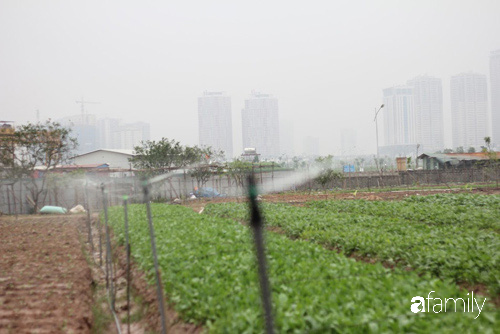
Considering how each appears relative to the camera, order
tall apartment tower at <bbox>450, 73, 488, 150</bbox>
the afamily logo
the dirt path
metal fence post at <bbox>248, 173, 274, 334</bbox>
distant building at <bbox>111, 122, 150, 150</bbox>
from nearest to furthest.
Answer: metal fence post at <bbox>248, 173, 274, 334</bbox>
the afamily logo
the dirt path
tall apartment tower at <bbox>450, 73, 488, 150</bbox>
distant building at <bbox>111, 122, 150, 150</bbox>

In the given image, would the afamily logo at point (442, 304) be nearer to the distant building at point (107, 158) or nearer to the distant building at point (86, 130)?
the distant building at point (107, 158)

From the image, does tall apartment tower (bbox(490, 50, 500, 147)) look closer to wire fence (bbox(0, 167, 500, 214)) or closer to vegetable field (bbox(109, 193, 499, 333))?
wire fence (bbox(0, 167, 500, 214))

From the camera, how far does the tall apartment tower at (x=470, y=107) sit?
82.0 metres

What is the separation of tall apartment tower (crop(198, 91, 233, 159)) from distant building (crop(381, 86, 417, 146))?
112ft

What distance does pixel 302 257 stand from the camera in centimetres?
583

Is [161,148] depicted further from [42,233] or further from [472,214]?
[472,214]

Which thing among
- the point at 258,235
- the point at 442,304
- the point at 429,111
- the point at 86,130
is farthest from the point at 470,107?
the point at 258,235

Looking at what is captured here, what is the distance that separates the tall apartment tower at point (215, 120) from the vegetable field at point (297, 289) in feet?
191

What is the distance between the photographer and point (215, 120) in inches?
2717

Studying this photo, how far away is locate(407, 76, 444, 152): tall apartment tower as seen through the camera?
283 ft

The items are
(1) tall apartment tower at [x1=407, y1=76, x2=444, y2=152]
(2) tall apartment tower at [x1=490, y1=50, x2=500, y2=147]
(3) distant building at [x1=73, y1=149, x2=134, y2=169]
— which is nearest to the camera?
(3) distant building at [x1=73, y1=149, x2=134, y2=169]

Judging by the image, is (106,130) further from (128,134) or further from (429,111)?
(429,111)

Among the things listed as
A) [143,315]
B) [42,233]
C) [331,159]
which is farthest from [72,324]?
[331,159]

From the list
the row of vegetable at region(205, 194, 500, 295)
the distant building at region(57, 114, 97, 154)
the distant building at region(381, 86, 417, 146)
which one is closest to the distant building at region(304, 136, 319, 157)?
the distant building at region(381, 86, 417, 146)
